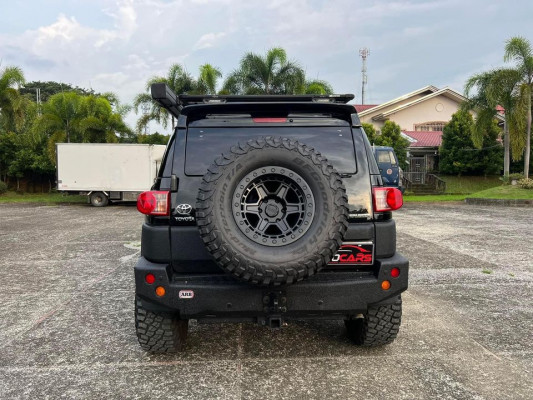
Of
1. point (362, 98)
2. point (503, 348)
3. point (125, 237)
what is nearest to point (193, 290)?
point (503, 348)

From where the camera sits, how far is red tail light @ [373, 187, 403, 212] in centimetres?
329

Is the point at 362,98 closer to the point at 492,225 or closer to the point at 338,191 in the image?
the point at 492,225

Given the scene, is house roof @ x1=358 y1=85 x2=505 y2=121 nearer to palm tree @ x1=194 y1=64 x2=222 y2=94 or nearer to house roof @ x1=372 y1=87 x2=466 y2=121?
house roof @ x1=372 y1=87 x2=466 y2=121

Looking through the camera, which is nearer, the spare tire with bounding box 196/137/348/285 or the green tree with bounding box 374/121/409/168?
the spare tire with bounding box 196/137/348/285

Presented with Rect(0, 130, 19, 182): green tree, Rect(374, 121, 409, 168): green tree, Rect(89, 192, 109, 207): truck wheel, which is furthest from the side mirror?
Rect(0, 130, 19, 182): green tree

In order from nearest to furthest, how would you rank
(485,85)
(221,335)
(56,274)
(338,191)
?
1. (338,191)
2. (221,335)
3. (56,274)
4. (485,85)

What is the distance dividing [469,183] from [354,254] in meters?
30.1

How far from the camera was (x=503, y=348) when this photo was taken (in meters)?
3.79

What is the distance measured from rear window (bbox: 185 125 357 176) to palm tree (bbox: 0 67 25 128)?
89.6 feet

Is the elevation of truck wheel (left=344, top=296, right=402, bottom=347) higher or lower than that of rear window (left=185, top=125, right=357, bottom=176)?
lower

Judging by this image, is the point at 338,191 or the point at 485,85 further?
the point at 485,85

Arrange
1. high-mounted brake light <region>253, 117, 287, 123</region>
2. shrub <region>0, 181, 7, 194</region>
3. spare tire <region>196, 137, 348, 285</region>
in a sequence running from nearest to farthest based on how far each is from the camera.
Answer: spare tire <region>196, 137, 348, 285</region>, high-mounted brake light <region>253, 117, 287, 123</region>, shrub <region>0, 181, 7, 194</region>

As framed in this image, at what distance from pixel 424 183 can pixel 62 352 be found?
3057cm

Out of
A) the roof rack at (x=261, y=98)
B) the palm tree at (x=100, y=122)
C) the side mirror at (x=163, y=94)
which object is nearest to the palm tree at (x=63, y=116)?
the palm tree at (x=100, y=122)
